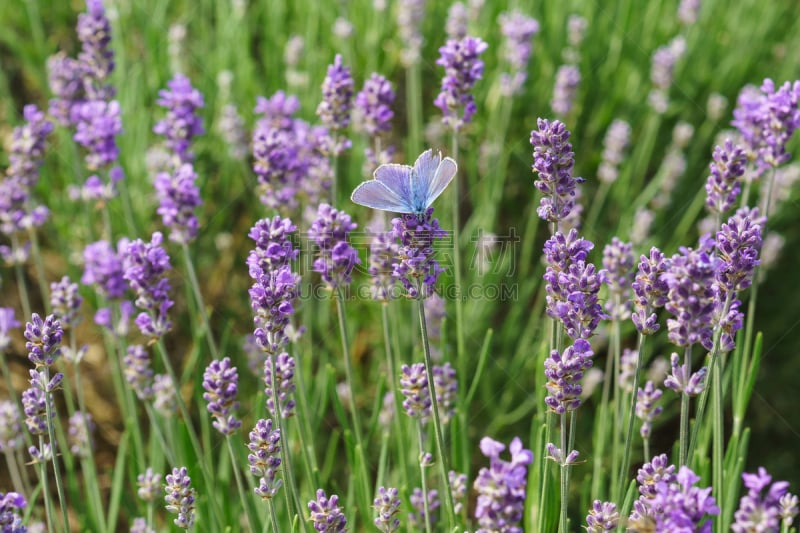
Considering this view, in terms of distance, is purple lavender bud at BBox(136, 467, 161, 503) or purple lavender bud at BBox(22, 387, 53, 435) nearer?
purple lavender bud at BBox(22, 387, 53, 435)

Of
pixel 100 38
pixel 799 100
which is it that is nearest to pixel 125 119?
pixel 100 38

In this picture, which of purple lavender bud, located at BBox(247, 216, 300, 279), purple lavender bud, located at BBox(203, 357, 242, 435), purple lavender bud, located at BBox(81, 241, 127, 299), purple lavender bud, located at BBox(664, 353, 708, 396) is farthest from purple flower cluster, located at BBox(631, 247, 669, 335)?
purple lavender bud, located at BBox(81, 241, 127, 299)

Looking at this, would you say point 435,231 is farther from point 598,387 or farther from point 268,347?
point 598,387

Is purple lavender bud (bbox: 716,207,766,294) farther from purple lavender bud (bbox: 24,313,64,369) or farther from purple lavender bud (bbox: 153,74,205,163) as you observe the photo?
purple lavender bud (bbox: 153,74,205,163)

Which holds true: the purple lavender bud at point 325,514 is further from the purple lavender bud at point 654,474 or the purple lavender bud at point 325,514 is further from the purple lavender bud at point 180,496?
the purple lavender bud at point 654,474

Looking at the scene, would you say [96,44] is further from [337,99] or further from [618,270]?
[618,270]

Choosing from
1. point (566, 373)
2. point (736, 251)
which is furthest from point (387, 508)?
point (736, 251)
